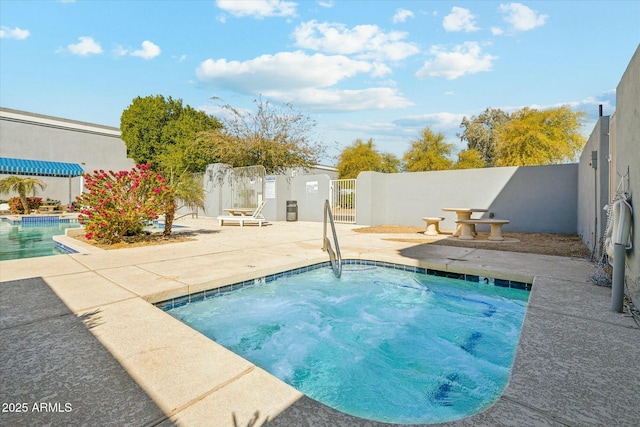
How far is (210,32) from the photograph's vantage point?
36.3 feet

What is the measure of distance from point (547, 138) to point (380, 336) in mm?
22134

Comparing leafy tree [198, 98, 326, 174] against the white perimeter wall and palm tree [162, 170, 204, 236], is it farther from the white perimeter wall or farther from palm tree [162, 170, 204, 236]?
palm tree [162, 170, 204, 236]

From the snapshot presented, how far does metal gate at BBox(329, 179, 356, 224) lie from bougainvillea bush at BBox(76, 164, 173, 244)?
7707 mm

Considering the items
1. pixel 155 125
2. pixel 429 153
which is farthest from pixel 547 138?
pixel 155 125

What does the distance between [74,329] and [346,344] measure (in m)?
2.26

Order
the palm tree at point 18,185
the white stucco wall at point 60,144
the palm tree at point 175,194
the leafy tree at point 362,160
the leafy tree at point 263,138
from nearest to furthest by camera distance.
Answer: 1. the palm tree at point 175,194
2. the palm tree at point 18,185
3. the leafy tree at point 263,138
4. the white stucco wall at point 60,144
5. the leafy tree at point 362,160

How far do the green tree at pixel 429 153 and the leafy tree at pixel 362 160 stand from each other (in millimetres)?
1883

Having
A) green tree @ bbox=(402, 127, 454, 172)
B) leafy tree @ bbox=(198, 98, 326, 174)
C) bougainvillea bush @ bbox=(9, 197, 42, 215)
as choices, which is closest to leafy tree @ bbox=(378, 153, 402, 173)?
green tree @ bbox=(402, 127, 454, 172)

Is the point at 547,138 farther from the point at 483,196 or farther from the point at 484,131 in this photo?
the point at 483,196

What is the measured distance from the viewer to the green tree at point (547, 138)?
65.4 ft

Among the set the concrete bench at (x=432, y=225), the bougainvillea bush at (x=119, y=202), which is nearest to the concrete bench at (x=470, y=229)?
the concrete bench at (x=432, y=225)

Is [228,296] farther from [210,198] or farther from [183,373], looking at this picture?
[210,198]

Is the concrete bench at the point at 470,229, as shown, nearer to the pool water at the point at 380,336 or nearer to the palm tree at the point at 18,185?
the pool water at the point at 380,336

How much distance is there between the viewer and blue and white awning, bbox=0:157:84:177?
61.8 ft
